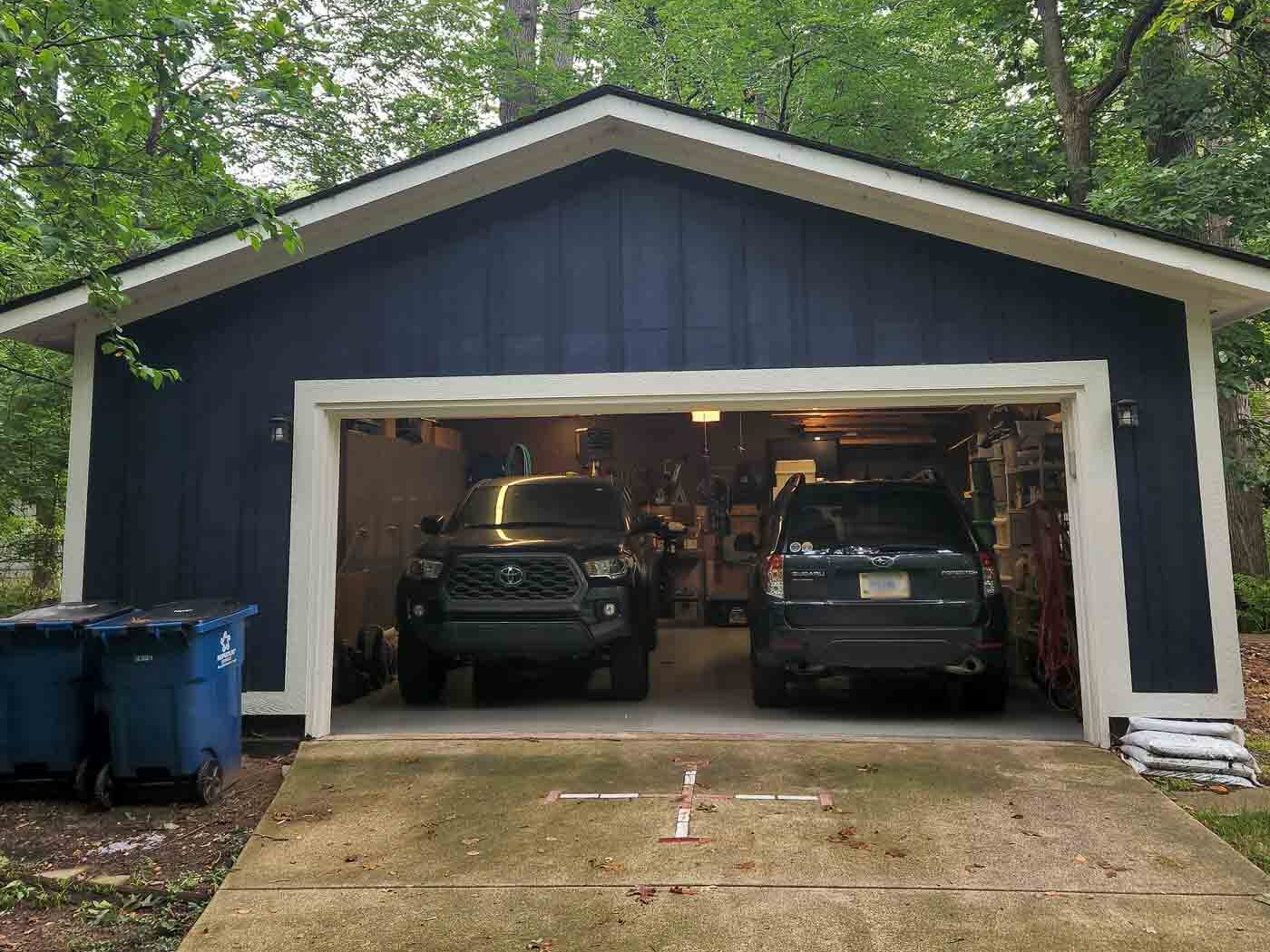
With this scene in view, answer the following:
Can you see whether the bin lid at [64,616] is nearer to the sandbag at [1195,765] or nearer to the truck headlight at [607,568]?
the truck headlight at [607,568]

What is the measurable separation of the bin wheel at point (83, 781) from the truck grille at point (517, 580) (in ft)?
8.01

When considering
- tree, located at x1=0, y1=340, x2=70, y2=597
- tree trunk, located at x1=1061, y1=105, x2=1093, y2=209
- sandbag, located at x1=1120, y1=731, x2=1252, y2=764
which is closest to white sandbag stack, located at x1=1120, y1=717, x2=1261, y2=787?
sandbag, located at x1=1120, y1=731, x2=1252, y2=764

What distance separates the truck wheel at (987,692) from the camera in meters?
5.84

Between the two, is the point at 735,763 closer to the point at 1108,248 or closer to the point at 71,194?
the point at 1108,248

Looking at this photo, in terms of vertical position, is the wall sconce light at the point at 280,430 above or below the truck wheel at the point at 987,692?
above

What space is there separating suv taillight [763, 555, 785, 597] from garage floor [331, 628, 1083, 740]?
97cm

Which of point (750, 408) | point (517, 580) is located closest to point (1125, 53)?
point (750, 408)

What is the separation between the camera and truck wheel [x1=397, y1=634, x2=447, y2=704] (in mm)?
6523

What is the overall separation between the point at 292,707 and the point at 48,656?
1595 millimetres

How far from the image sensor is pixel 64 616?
465 cm

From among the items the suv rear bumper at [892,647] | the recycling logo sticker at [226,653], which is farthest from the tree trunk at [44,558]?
the suv rear bumper at [892,647]

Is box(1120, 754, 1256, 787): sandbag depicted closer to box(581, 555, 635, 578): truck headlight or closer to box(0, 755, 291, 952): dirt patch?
box(581, 555, 635, 578): truck headlight

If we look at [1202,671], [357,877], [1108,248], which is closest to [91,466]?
[357,877]

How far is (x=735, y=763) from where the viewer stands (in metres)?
4.95
